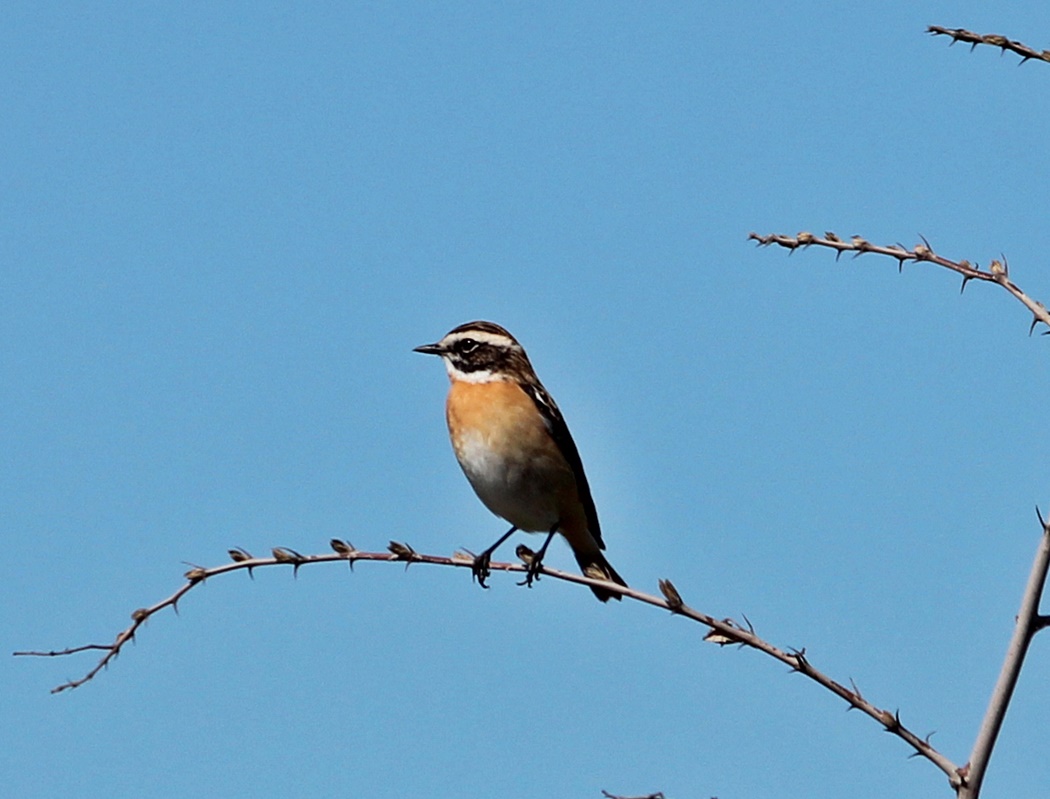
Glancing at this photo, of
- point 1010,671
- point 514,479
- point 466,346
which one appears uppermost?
point 466,346

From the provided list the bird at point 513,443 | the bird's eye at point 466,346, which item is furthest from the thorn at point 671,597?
the bird's eye at point 466,346

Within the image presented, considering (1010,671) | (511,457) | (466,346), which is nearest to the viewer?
(1010,671)

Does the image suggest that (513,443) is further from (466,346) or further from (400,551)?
(400,551)

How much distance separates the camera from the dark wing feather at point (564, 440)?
9422 millimetres

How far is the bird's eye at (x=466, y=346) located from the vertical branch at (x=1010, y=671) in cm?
676

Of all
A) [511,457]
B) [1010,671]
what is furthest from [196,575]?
[511,457]

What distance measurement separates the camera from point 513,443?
29.9 ft

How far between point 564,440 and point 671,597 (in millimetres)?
5879

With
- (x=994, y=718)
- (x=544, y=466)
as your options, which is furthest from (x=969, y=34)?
(x=544, y=466)

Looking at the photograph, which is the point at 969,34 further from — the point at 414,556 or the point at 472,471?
the point at 472,471

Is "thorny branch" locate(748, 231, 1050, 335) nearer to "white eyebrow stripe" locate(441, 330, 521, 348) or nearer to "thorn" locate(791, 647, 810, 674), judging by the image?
"thorn" locate(791, 647, 810, 674)

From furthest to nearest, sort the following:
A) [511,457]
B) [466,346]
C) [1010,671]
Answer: [466,346]
[511,457]
[1010,671]

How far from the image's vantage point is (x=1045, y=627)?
299 centimetres

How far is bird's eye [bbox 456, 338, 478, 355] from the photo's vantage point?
9.61 meters
